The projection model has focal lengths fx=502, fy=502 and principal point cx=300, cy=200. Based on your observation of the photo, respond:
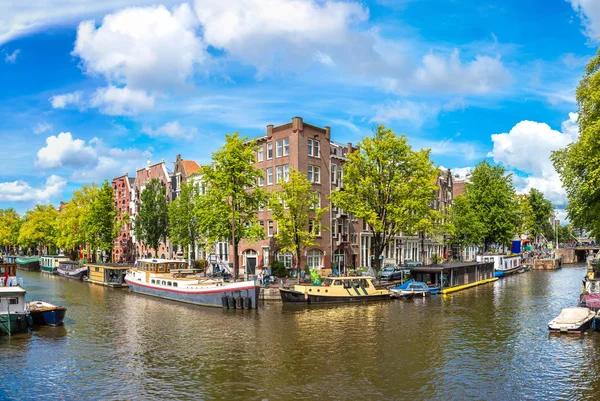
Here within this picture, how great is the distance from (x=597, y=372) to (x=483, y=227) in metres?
70.6

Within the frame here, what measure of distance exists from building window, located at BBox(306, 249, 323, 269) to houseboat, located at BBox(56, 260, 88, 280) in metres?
41.0

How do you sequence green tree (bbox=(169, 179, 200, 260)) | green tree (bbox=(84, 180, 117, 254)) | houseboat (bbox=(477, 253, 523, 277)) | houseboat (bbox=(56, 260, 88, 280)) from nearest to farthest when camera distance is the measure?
green tree (bbox=(169, 179, 200, 260)) < houseboat (bbox=(56, 260, 88, 280)) < houseboat (bbox=(477, 253, 523, 277)) < green tree (bbox=(84, 180, 117, 254))

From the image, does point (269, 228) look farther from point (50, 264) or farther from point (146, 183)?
point (50, 264)

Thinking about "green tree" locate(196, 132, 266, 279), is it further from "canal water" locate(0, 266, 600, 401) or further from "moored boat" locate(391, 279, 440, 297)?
"moored boat" locate(391, 279, 440, 297)

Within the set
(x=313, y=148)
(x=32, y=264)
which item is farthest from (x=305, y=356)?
(x=32, y=264)

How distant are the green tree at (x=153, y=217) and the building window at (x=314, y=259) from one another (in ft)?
97.3

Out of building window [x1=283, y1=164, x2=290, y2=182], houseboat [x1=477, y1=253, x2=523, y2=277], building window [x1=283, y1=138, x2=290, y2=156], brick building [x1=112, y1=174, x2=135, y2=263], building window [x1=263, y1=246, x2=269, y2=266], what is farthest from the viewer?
brick building [x1=112, y1=174, x2=135, y2=263]

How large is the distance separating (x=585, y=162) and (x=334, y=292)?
85.1 ft

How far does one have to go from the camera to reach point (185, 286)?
52656mm

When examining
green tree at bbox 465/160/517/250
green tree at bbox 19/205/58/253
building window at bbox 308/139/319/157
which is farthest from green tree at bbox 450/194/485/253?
green tree at bbox 19/205/58/253

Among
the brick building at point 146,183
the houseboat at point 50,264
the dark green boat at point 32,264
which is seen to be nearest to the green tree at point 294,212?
the brick building at point 146,183

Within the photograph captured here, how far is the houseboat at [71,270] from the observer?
85.9 m

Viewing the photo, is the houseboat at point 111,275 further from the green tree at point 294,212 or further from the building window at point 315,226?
the building window at point 315,226

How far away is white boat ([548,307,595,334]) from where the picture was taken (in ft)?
113
